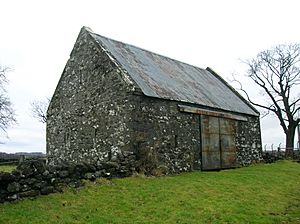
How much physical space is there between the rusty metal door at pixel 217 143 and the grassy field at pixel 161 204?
5.22 m

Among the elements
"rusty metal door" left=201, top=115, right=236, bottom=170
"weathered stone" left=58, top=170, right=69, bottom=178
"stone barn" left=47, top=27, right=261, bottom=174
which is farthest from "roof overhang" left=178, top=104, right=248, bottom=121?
"weathered stone" left=58, top=170, right=69, bottom=178

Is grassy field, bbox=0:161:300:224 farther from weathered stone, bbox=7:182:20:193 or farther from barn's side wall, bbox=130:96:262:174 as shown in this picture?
barn's side wall, bbox=130:96:262:174

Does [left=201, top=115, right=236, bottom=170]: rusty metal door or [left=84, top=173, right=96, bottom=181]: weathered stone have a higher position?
[left=201, top=115, right=236, bottom=170]: rusty metal door

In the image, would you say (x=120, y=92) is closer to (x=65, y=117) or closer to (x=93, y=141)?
(x=93, y=141)

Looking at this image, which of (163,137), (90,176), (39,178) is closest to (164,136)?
(163,137)

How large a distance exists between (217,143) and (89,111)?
8746mm

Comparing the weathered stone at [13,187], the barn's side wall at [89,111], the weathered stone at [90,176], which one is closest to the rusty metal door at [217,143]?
the barn's side wall at [89,111]

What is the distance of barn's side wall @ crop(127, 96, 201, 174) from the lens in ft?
61.4

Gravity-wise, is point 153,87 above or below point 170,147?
above

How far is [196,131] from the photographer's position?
22.2 metres

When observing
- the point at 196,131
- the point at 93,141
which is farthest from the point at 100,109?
the point at 196,131

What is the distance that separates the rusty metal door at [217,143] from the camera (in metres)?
22.8

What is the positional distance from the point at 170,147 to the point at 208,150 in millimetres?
3690

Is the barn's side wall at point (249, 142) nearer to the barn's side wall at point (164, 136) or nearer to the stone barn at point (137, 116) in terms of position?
the stone barn at point (137, 116)
